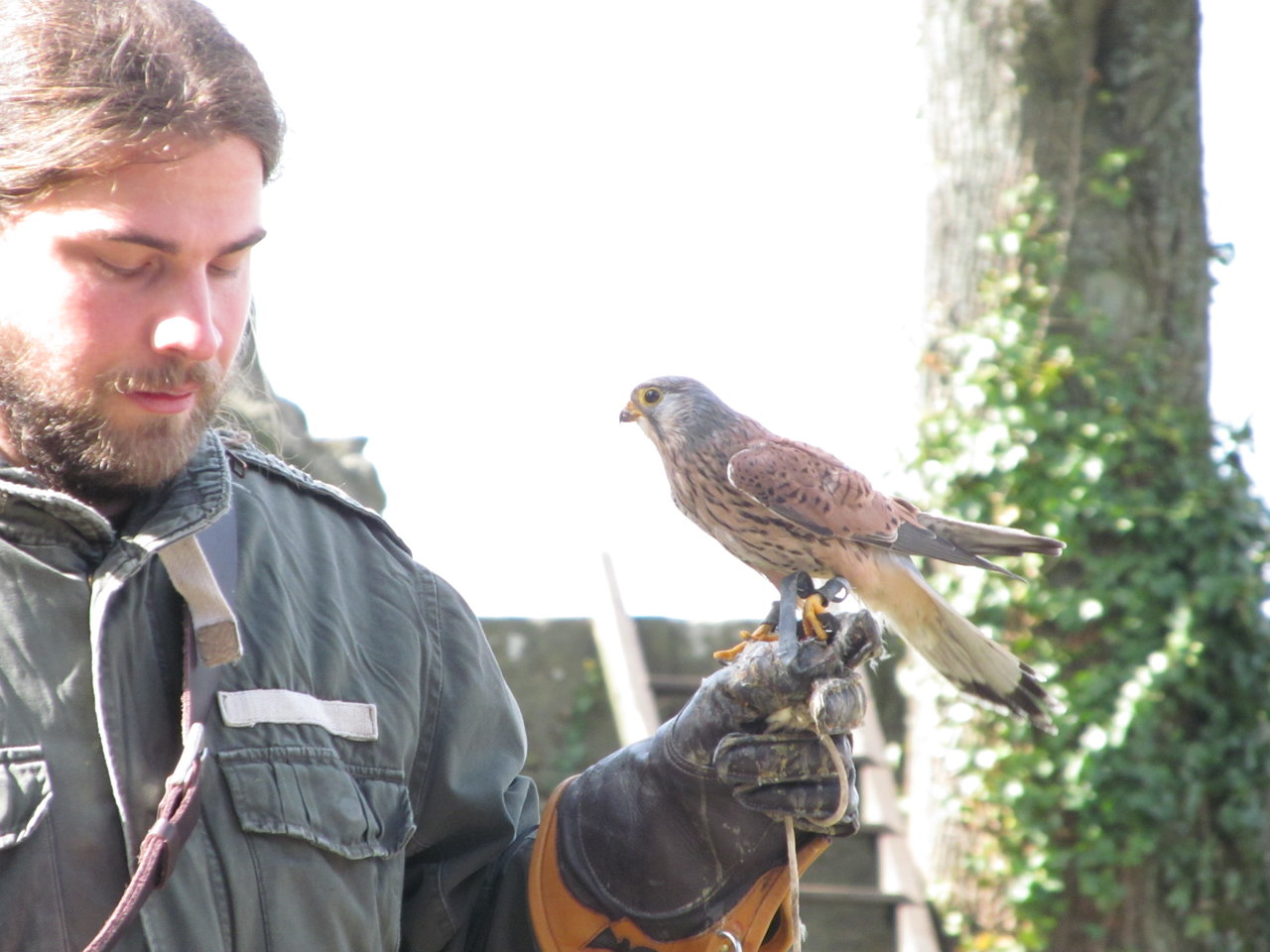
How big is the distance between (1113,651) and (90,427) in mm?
3681

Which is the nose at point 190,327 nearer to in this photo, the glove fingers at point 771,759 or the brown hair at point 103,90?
the brown hair at point 103,90

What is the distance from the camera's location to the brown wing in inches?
90.5

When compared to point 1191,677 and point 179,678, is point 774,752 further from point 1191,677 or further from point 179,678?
point 1191,677

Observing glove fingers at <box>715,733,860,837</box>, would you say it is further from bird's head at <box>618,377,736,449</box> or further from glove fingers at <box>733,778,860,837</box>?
bird's head at <box>618,377,736,449</box>

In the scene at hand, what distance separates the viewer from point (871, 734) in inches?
181

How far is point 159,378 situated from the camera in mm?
1532

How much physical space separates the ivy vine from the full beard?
333cm

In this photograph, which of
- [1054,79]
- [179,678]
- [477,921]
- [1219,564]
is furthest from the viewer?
[1054,79]

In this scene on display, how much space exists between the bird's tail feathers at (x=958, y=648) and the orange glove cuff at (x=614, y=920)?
708 millimetres

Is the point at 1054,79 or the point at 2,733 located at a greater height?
the point at 1054,79

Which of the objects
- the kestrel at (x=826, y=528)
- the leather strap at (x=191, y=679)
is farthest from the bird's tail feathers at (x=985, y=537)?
the leather strap at (x=191, y=679)

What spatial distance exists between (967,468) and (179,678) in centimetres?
336

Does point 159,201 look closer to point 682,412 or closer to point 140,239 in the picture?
point 140,239

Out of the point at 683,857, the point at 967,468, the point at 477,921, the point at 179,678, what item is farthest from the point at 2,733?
the point at 967,468
